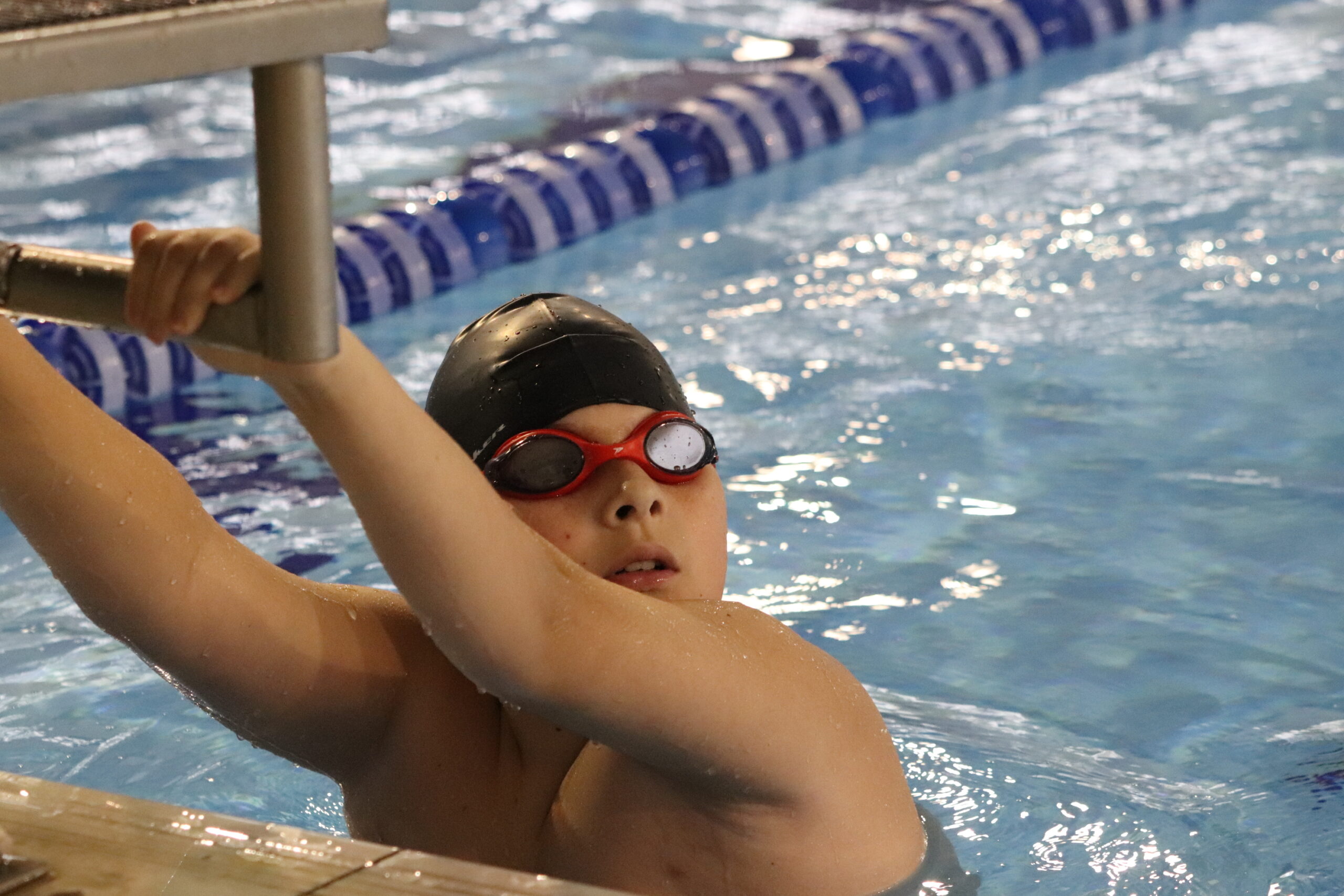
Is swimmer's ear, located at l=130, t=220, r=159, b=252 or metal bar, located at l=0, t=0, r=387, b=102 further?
swimmer's ear, located at l=130, t=220, r=159, b=252

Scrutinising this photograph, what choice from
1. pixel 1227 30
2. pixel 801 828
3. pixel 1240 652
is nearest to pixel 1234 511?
pixel 1240 652

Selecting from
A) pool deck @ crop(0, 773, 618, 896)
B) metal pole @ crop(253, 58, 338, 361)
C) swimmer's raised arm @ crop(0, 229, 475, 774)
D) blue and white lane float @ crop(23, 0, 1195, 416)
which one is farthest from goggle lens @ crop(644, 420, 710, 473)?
blue and white lane float @ crop(23, 0, 1195, 416)

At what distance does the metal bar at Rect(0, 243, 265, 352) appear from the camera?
1119 mm

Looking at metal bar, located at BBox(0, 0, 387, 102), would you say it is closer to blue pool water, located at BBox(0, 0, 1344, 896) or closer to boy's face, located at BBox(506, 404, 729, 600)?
boy's face, located at BBox(506, 404, 729, 600)

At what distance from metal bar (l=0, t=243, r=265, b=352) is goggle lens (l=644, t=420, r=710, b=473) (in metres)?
0.94

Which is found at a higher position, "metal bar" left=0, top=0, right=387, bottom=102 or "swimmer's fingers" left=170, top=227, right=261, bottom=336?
"metal bar" left=0, top=0, right=387, bottom=102

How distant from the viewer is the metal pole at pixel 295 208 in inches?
38.7

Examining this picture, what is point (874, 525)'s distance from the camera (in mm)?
4090

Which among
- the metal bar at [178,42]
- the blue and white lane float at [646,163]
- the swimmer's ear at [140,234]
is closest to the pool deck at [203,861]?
the swimmer's ear at [140,234]

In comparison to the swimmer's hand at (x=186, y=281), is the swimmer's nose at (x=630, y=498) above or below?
below

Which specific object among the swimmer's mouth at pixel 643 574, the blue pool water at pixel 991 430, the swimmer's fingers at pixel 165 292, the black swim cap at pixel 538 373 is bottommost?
the blue pool water at pixel 991 430

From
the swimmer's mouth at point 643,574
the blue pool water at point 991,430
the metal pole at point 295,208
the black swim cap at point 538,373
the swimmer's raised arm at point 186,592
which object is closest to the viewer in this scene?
the metal pole at point 295,208

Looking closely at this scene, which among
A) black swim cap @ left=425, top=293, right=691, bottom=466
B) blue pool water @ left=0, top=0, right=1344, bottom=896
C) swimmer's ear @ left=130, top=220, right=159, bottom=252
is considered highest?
swimmer's ear @ left=130, top=220, right=159, bottom=252

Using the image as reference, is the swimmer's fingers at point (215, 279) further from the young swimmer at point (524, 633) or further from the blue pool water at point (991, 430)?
the blue pool water at point (991, 430)
